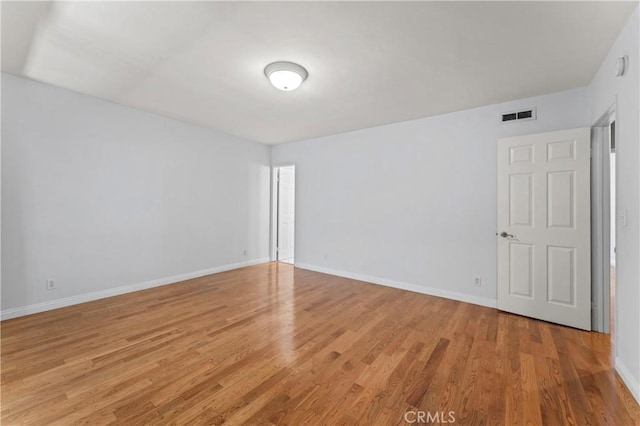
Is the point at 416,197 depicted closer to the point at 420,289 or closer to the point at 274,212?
the point at 420,289

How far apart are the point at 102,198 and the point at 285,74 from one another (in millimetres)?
3047

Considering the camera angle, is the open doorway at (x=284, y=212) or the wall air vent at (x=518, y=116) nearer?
the wall air vent at (x=518, y=116)

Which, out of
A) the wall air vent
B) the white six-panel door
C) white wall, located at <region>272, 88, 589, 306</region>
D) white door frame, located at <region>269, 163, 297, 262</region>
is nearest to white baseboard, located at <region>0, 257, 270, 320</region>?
white door frame, located at <region>269, 163, 297, 262</region>

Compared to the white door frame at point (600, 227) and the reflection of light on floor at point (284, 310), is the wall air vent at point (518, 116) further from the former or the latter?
the reflection of light on floor at point (284, 310)

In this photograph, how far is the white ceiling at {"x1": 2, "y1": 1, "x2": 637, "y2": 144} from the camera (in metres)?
1.90

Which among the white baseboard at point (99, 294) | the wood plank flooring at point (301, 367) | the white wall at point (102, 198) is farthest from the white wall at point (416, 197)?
the white baseboard at point (99, 294)

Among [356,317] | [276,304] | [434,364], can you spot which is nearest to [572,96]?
[434,364]

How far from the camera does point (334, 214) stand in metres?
5.07
